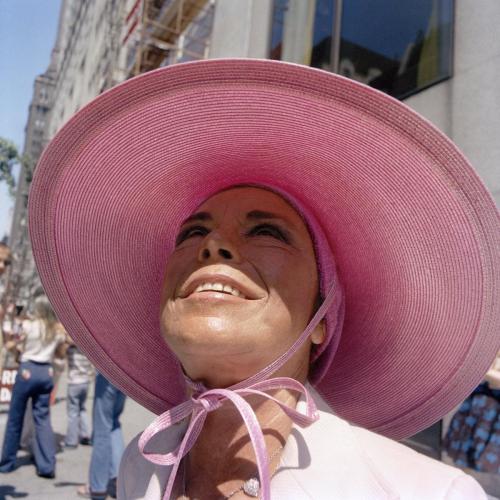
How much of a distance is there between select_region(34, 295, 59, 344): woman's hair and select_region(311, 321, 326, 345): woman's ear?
3743mm

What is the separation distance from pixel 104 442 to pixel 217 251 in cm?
339

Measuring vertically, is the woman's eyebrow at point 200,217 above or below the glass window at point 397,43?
below

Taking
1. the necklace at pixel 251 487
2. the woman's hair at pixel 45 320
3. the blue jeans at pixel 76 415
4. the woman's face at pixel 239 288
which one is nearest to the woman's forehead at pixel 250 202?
Answer: the woman's face at pixel 239 288

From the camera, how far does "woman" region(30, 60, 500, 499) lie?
1.04 meters

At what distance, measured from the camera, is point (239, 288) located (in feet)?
3.61

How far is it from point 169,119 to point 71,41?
50903 mm

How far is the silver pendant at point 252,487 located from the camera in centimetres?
106

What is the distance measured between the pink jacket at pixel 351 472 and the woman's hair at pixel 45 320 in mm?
3712

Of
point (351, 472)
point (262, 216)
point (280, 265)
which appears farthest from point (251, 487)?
point (262, 216)

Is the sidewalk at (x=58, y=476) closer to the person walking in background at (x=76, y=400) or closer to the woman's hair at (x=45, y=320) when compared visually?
the person walking in background at (x=76, y=400)

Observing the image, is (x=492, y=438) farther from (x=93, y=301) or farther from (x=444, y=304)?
(x=93, y=301)

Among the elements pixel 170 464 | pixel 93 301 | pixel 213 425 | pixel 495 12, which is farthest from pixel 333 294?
pixel 495 12

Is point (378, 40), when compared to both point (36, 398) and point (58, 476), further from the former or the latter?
point (58, 476)

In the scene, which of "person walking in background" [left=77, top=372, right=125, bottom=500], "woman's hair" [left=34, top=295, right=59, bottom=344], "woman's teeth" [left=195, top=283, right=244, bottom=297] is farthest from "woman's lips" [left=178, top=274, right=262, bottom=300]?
"woman's hair" [left=34, top=295, right=59, bottom=344]
